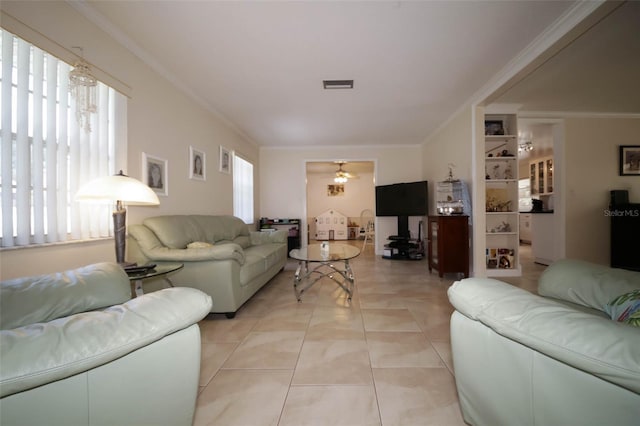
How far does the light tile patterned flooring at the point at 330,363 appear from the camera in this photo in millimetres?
1229

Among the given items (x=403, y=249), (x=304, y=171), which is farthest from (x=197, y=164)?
(x=403, y=249)

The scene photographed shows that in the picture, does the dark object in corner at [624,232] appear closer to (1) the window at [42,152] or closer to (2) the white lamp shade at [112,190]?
(2) the white lamp shade at [112,190]

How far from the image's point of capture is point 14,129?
1449mm

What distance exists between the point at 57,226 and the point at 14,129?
64cm

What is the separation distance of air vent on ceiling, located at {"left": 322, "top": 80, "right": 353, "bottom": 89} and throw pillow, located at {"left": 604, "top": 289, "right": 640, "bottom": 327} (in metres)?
2.82

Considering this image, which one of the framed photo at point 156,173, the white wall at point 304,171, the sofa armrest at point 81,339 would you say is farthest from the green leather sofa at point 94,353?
the white wall at point 304,171

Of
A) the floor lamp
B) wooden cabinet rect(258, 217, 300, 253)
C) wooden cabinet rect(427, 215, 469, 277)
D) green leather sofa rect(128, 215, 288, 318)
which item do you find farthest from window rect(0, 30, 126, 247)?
wooden cabinet rect(427, 215, 469, 277)

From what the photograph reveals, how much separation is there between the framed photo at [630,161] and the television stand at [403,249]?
345 centimetres

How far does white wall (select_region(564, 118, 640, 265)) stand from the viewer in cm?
407

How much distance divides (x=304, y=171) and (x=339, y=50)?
367 centimetres

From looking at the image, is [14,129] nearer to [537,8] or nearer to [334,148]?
[537,8]

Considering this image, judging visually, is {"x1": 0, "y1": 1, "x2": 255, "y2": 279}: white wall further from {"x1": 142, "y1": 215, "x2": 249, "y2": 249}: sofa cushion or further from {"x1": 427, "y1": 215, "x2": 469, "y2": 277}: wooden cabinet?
{"x1": 427, "y1": 215, "x2": 469, "y2": 277}: wooden cabinet

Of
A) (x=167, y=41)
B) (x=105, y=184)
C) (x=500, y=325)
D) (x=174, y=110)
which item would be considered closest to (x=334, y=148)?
(x=174, y=110)

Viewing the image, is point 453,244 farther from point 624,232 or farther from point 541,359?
point 541,359
